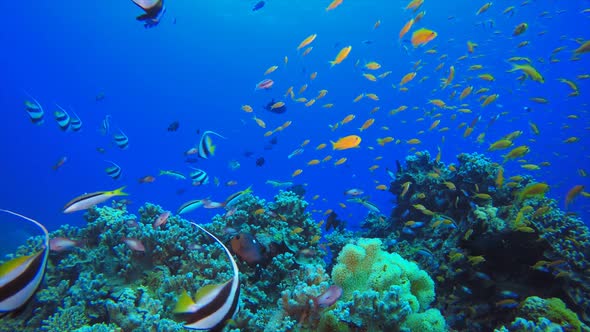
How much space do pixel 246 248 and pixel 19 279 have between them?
345 cm

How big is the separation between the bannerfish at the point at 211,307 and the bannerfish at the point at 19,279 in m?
0.71

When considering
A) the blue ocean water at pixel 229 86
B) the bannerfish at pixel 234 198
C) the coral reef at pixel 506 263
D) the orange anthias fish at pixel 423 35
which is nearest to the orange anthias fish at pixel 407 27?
the orange anthias fish at pixel 423 35

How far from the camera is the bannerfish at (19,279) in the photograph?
143 cm

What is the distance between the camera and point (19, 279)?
1.46 meters

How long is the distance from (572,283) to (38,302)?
8.03 meters

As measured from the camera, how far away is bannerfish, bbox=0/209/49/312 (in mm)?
1427

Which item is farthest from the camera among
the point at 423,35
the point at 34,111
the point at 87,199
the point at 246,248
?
the point at 34,111

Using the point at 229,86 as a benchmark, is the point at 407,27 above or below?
below

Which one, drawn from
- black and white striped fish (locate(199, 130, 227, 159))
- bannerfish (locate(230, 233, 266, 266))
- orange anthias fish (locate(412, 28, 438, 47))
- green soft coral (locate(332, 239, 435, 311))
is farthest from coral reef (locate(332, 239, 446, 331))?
orange anthias fish (locate(412, 28, 438, 47))

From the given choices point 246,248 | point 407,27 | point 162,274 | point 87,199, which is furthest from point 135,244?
point 407,27

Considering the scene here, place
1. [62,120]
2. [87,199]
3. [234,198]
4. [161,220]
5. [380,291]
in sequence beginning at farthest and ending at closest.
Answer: [62,120] → [234,198] → [161,220] → [380,291] → [87,199]

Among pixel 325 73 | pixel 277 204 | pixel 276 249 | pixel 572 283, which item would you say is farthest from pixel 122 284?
pixel 325 73

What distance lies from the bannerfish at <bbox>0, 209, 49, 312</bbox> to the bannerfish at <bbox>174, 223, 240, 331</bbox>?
71 cm

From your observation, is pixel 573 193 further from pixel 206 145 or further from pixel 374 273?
pixel 206 145
